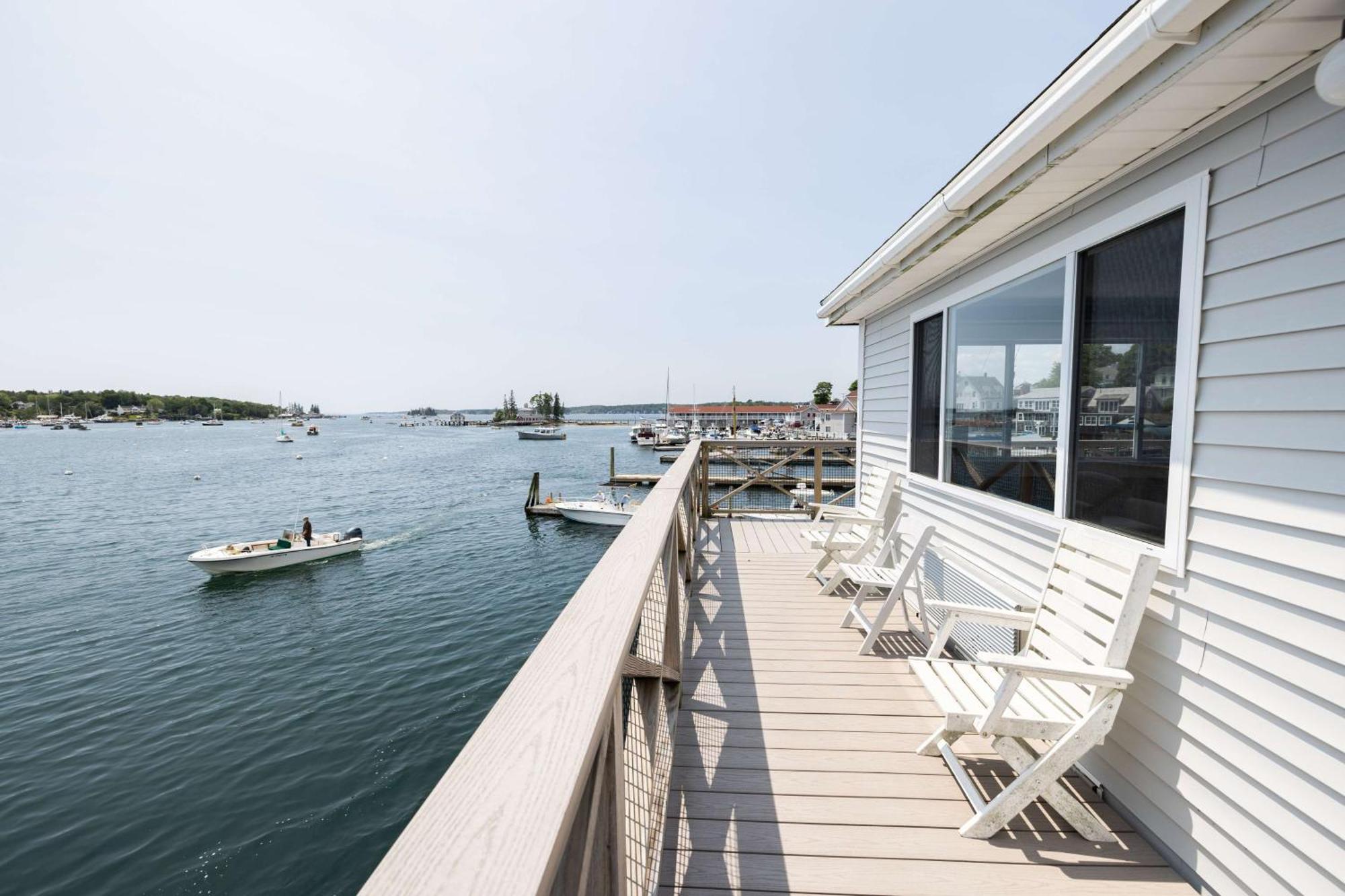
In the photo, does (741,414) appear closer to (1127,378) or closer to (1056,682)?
(1127,378)

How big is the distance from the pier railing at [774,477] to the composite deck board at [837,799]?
3.44 metres

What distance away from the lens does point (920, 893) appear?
1.69 m

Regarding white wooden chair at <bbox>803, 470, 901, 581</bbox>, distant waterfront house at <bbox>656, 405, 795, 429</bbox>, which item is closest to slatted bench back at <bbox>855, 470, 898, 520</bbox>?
white wooden chair at <bbox>803, 470, 901, 581</bbox>

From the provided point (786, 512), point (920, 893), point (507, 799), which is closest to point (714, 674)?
point (920, 893)

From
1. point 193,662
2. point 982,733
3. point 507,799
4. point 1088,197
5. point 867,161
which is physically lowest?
point 193,662

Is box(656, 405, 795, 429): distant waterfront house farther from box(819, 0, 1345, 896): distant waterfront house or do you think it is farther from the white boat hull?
box(819, 0, 1345, 896): distant waterfront house

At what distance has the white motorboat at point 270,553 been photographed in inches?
558

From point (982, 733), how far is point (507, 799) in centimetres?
184

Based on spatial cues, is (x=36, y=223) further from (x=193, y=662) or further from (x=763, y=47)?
(x=763, y=47)

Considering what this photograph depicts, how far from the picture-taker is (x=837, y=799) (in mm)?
2088

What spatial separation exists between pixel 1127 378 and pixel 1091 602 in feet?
2.93

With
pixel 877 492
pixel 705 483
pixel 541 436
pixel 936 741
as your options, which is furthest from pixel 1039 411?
pixel 541 436

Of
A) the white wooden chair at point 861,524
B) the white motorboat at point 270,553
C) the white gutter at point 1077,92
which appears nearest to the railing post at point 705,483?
the white wooden chair at point 861,524

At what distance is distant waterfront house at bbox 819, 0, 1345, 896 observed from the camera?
1.46m
